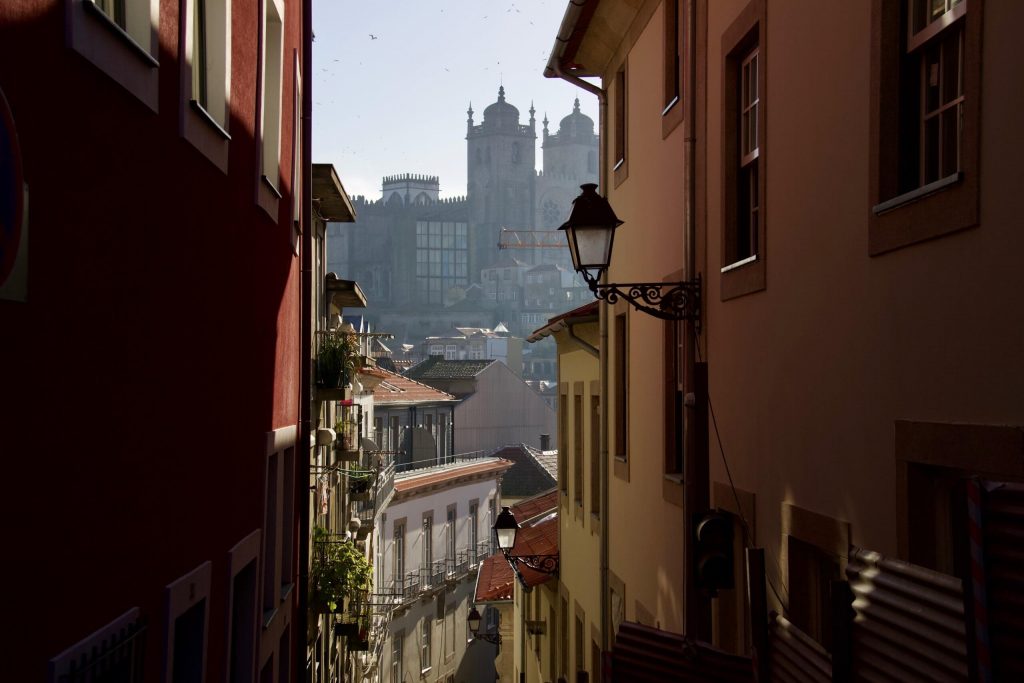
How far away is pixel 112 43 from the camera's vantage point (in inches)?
171

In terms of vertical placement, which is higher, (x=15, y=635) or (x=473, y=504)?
(x=15, y=635)

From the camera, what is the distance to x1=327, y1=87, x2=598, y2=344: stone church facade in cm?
14925

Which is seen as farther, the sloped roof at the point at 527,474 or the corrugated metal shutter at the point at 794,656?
the sloped roof at the point at 527,474

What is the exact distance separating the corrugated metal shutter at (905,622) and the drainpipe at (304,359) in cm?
777

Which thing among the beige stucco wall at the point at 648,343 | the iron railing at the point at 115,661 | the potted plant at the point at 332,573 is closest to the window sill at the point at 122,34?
the iron railing at the point at 115,661

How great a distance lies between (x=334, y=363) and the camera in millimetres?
14078

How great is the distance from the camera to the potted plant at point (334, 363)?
1404 cm

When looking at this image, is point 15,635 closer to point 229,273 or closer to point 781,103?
point 229,273

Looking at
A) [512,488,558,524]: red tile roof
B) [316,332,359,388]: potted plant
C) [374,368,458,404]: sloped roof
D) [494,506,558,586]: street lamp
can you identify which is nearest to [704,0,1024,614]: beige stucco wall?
[316,332,359,388]: potted plant

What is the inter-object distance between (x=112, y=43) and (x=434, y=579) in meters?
31.2

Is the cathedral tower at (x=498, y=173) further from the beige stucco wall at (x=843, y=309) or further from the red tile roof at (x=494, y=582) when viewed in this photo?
the beige stucco wall at (x=843, y=309)

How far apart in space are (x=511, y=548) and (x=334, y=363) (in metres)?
4.11

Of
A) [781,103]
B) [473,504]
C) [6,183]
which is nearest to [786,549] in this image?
[781,103]

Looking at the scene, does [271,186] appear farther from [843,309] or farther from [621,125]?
[843,309]
